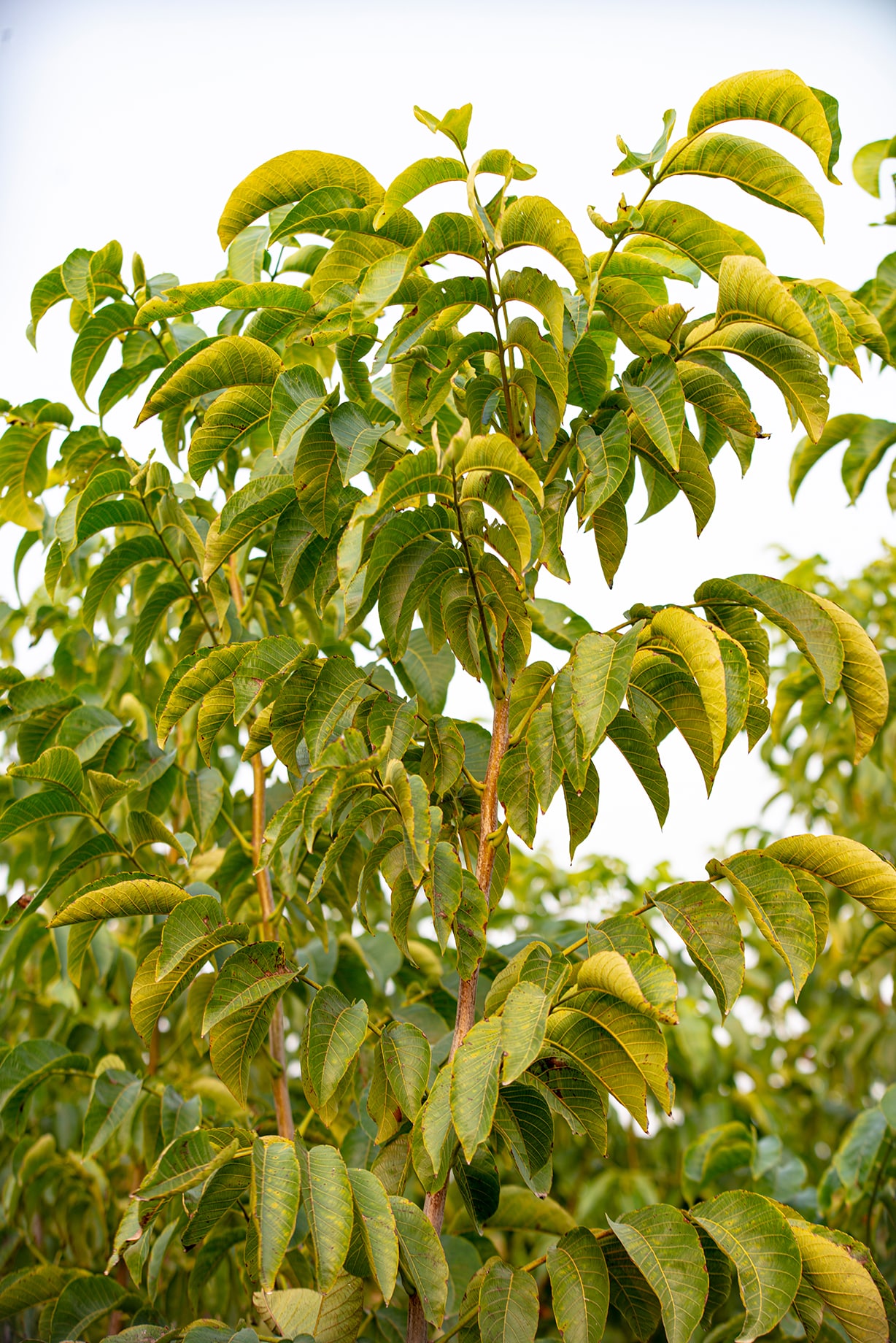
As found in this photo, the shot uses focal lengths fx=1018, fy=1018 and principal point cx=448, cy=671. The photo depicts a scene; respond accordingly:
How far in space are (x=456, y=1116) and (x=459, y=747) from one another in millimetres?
379

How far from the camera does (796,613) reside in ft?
3.19

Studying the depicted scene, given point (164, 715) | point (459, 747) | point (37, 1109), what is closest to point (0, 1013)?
point (37, 1109)

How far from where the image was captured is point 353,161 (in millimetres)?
1082

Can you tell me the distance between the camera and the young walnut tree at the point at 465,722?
877mm

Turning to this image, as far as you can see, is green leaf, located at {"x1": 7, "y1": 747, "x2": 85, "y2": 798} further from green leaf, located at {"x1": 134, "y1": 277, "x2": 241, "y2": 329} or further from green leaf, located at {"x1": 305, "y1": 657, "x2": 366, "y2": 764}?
green leaf, located at {"x1": 134, "y1": 277, "x2": 241, "y2": 329}

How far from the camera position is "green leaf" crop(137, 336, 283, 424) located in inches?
40.9

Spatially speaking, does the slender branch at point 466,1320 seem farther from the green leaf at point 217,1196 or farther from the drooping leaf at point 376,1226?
the green leaf at point 217,1196

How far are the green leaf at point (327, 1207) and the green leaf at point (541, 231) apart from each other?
0.84 metres

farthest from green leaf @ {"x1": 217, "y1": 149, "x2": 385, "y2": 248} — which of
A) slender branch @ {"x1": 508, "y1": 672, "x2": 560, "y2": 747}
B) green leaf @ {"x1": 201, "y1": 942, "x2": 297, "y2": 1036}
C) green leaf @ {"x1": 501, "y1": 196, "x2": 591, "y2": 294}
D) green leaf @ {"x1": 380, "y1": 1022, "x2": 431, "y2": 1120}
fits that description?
green leaf @ {"x1": 380, "y1": 1022, "x2": 431, "y2": 1120}

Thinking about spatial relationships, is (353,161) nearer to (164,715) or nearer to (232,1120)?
(164,715)

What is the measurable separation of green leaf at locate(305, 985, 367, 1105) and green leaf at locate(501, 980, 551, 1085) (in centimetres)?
18

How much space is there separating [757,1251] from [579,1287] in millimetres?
160

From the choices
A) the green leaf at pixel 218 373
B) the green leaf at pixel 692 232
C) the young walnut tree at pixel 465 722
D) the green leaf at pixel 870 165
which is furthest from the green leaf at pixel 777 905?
the green leaf at pixel 870 165

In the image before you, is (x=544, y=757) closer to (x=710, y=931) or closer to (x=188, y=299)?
(x=710, y=931)
